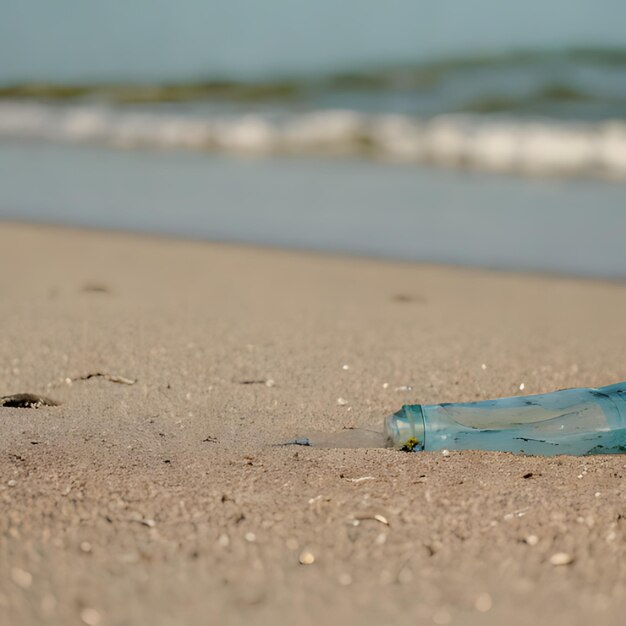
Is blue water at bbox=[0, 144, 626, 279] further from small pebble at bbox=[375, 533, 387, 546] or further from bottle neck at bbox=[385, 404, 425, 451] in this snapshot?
small pebble at bbox=[375, 533, 387, 546]

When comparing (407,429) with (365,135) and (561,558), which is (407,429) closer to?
(561,558)

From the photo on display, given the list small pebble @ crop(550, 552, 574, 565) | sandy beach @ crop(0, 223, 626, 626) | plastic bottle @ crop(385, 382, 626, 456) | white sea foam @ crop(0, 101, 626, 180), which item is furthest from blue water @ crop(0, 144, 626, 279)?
small pebble @ crop(550, 552, 574, 565)

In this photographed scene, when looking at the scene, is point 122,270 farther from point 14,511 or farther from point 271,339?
point 14,511

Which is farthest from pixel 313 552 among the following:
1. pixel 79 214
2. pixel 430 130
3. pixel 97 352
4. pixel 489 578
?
pixel 430 130

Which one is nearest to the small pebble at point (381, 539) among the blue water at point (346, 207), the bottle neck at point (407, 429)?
the bottle neck at point (407, 429)

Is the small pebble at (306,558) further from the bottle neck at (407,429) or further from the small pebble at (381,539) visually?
the bottle neck at (407,429)

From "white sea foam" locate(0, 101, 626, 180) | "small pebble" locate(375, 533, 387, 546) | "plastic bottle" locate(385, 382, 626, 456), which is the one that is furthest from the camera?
"white sea foam" locate(0, 101, 626, 180)
